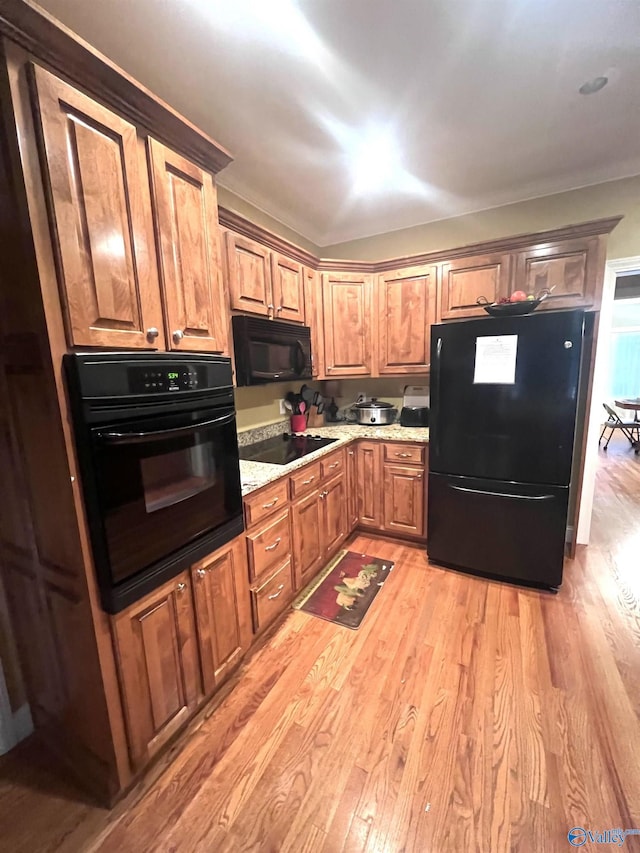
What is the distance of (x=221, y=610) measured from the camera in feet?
4.90

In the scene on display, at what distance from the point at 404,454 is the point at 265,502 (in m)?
1.31

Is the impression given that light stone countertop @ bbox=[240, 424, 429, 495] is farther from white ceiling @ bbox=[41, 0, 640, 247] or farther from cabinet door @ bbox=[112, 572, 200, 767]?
white ceiling @ bbox=[41, 0, 640, 247]

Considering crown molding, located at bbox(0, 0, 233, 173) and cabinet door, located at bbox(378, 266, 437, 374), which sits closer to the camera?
crown molding, located at bbox(0, 0, 233, 173)

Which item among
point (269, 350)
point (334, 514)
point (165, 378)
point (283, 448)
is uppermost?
point (269, 350)

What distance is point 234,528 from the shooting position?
152cm

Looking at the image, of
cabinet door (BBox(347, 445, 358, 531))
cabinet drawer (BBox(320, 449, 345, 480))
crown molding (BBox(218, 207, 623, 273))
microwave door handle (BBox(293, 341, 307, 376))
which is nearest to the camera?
crown molding (BBox(218, 207, 623, 273))

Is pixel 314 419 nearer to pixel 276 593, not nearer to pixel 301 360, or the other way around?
pixel 301 360

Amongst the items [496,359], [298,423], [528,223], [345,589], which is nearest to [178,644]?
[345,589]

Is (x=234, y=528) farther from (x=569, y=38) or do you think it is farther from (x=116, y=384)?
(x=569, y=38)

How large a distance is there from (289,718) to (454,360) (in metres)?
2.10

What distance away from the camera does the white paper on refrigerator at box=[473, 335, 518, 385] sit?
6.75 ft

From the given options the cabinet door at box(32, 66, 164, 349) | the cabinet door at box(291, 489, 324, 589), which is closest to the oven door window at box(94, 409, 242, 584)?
the cabinet door at box(32, 66, 164, 349)

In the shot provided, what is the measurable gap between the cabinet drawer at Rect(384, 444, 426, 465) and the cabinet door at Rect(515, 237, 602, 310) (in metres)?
1.32

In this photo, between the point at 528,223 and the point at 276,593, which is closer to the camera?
the point at 276,593
